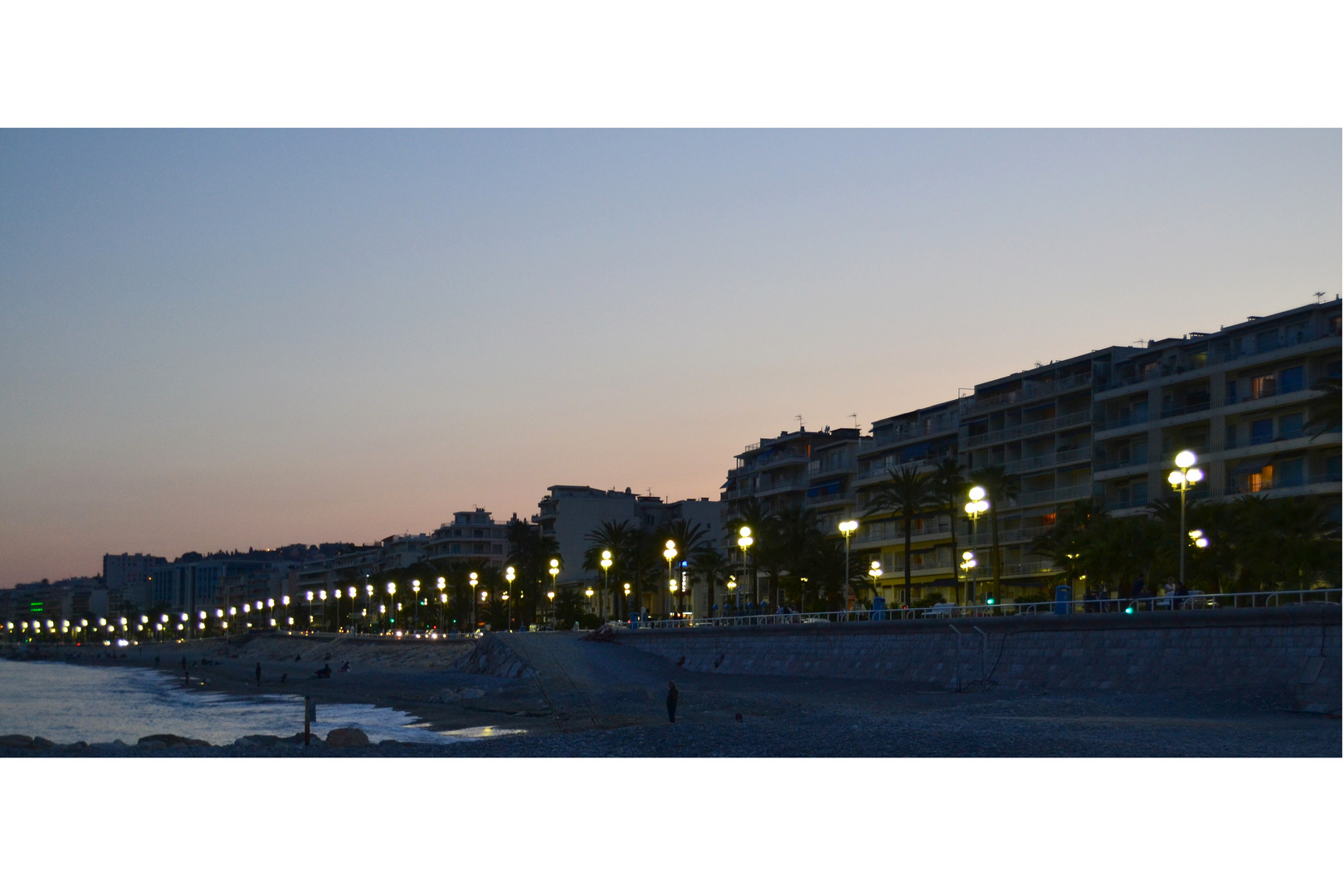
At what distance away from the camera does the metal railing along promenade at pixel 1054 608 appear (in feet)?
109

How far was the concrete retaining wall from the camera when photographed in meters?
29.0

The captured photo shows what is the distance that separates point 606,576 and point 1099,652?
72.3 meters

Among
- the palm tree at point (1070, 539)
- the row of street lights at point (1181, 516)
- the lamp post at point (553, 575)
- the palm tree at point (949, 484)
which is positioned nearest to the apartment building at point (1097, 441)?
the row of street lights at point (1181, 516)

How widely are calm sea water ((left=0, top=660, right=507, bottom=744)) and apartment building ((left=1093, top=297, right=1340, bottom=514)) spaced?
4170 cm

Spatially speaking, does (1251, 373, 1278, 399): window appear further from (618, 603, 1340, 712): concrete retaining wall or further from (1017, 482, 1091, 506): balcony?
(618, 603, 1340, 712): concrete retaining wall

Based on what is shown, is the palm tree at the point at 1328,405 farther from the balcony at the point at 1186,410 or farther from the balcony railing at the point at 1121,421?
the balcony railing at the point at 1121,421

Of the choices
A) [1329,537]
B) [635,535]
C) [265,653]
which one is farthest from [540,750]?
[265,653]

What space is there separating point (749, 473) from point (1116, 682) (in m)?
73.1

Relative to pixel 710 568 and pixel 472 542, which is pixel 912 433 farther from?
pixel 472 542

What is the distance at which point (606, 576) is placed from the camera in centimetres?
10506

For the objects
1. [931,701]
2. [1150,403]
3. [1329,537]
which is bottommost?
[931,701]

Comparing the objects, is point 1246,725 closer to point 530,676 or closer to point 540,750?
point 540,750

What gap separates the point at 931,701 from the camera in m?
35.5

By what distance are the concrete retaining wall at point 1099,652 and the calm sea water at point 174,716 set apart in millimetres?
16440
